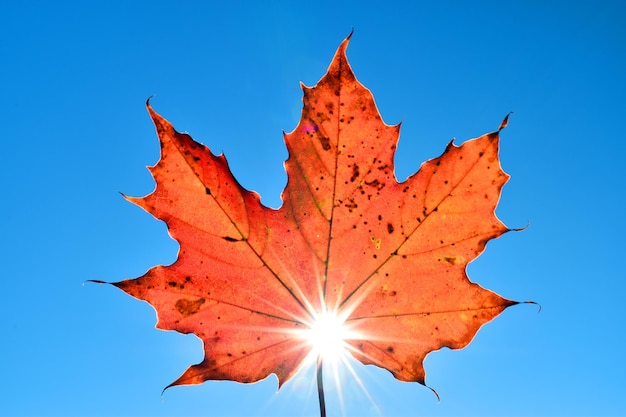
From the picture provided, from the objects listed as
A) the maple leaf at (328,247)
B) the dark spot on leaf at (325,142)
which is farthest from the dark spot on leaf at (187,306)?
the dark spot on leaf at (325,142)

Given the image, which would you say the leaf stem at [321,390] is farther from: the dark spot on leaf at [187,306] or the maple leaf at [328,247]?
the dark spot on leaf at [187,306]

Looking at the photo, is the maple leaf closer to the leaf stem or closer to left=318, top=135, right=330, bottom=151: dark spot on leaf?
left=318, top=135, right=330, bottom=151: dark spot on leaf

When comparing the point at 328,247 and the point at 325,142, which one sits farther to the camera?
the point at 328,247

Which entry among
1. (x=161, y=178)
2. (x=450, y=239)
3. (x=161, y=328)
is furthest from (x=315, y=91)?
(x=161, y=328)

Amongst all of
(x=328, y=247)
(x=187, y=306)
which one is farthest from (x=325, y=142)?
(x=187, y=306)

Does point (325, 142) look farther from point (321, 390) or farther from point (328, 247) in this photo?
point (321, 390)

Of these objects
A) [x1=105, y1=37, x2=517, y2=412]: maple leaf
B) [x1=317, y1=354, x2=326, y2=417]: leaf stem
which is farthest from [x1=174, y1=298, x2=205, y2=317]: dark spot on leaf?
[x1=317, y1=354, x2=326, y2=417]: leaf stem

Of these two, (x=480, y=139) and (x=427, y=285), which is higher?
(x=480, y=139)

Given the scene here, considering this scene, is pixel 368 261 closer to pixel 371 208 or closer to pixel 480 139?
pixel 371 208

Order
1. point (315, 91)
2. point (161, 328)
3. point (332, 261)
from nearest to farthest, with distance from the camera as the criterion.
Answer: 1. point (315, 91)
2. point (161, 328)
3. point (332, 261)
